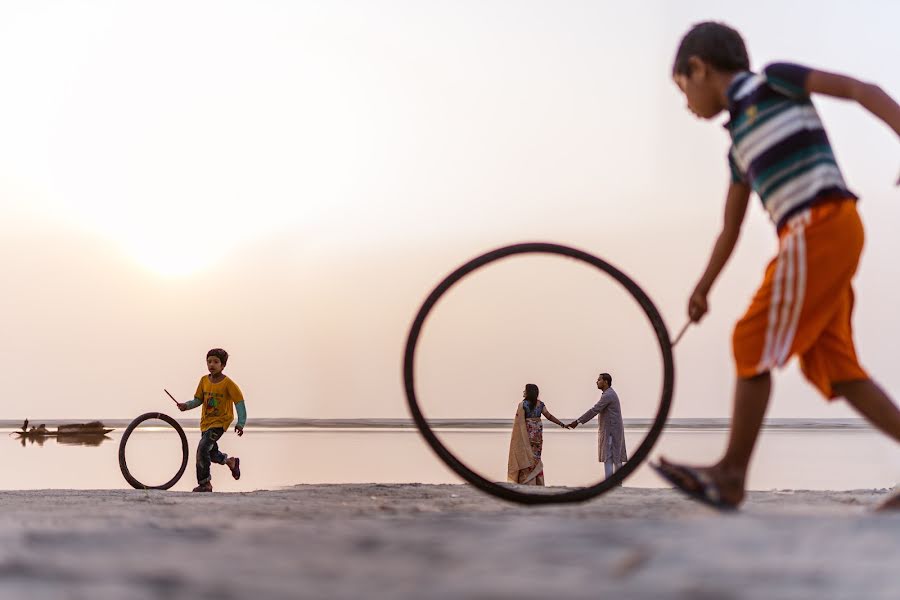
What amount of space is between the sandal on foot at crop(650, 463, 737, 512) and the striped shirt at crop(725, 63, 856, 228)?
932 mm

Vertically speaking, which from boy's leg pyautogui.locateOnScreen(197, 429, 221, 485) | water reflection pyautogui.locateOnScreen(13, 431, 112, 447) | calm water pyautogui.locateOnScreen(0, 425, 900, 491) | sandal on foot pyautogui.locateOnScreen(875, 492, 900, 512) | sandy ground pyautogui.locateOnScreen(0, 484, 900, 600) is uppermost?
sandy ground pyautogui.locateOnScreen(0, 484, 900, 600)

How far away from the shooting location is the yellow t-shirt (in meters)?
8.59

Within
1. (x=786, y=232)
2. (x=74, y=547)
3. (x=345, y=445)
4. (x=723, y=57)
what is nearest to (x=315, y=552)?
(x=74, y=547)

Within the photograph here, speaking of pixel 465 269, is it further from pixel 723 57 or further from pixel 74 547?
pixel 74 547

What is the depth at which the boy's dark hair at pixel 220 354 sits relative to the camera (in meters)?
8.55

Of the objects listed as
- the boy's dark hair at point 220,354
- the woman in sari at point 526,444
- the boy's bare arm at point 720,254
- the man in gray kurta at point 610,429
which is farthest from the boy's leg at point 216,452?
the boy's bare arm at point 720,254

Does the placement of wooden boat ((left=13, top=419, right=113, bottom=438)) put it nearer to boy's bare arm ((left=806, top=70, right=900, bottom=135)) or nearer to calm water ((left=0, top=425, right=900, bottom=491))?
calm water ((left=0, top=425, right=900, bottom=491))

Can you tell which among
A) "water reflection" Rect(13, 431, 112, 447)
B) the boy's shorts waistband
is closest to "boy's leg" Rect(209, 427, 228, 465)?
the boy's shorts waistband

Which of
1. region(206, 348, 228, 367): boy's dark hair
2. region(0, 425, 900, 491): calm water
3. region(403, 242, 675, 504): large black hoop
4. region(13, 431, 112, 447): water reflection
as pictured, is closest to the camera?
region(403, 242, 675, 504): large black hoop

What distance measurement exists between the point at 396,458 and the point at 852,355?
12.6 meters

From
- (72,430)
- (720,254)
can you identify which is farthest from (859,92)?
(72,430)

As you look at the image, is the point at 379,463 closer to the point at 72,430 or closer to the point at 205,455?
the point at 205,455

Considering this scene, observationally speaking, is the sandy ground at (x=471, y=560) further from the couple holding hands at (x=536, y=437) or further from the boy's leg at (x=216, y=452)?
the couple holding hands at (x=536, y=437)

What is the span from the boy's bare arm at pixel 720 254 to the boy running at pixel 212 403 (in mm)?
5918
